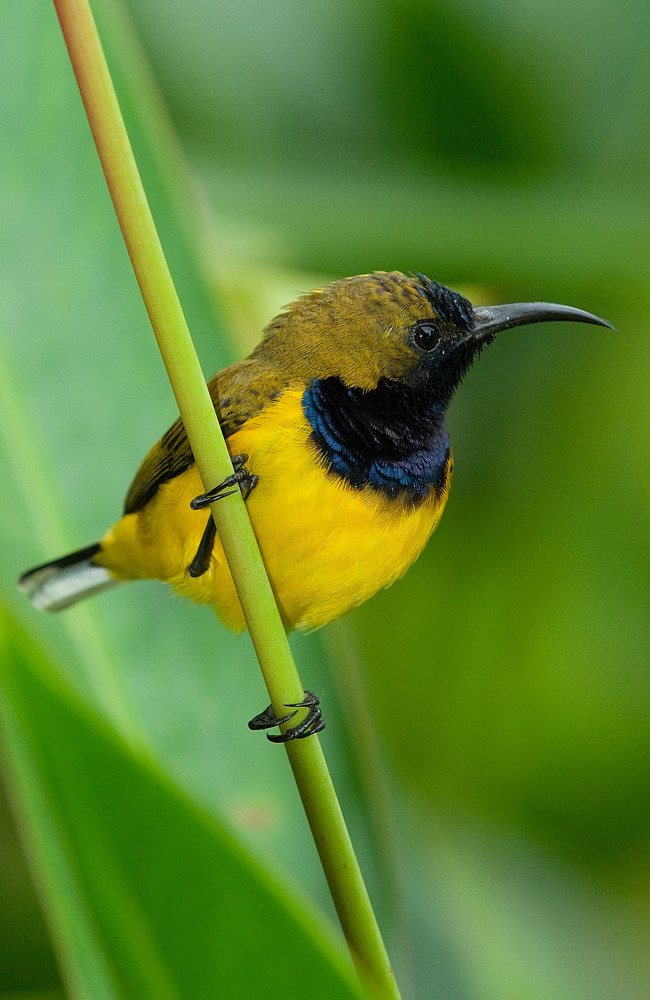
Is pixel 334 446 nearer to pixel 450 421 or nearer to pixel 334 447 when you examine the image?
pixel 334 447

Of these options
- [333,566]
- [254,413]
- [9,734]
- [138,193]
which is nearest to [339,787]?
[333,566]

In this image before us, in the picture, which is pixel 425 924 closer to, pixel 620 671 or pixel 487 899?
pixel 487 899

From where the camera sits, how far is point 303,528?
222cm

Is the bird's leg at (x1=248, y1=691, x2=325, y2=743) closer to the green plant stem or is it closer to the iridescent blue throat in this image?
the green plant stem

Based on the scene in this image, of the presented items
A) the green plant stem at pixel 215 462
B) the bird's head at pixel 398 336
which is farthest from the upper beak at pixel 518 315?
the green plant stem at pixel 215 462

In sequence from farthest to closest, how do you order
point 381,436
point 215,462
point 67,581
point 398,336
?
point 67,581, point 398,336, point 381,436, point 215,462

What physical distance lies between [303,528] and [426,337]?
1.80 ft

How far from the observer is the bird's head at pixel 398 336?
2.41m

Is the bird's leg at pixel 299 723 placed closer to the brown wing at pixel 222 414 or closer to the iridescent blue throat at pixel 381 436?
the iridescent blue throat at pixel 381 436

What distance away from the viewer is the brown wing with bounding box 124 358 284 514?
240cm

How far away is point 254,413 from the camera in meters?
2.36

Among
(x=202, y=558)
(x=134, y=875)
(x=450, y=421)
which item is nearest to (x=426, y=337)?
(x=202, y=558)

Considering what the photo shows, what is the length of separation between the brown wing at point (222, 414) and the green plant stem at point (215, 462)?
3.29 ft

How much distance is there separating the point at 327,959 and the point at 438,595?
2.01 m
